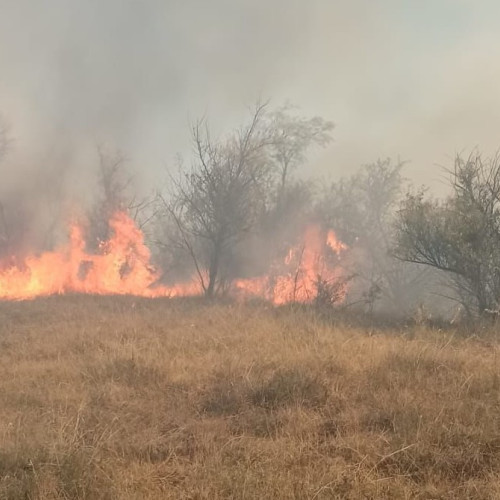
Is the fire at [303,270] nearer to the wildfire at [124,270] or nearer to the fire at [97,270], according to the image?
the wildfire at [124,270]

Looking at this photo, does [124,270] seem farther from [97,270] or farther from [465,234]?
[465,234]

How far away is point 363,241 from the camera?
22.0 meters

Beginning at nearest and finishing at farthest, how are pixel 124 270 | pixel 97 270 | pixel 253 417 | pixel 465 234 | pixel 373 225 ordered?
pixel 253 417 < pixel 465 234 < pixel 97 270 < pixel 124 270 < pixel 373 225

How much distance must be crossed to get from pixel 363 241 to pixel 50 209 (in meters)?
15.5

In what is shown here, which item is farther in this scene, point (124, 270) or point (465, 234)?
point (124, 270)

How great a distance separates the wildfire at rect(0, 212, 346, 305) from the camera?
677 inches

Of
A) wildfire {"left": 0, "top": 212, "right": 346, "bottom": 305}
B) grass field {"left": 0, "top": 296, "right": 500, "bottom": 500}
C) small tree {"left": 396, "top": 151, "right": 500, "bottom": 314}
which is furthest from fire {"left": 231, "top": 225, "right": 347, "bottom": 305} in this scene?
grass field {"left": 0, "top": 296, "right": 500, "bottom": 500}

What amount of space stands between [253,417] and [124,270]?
1528 cm

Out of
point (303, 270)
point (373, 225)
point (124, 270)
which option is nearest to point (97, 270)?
point (124, 270)

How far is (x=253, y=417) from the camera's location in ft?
14.2

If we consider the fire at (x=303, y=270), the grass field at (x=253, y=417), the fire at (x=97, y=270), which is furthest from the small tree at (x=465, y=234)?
the fire at (x=97, y=270)

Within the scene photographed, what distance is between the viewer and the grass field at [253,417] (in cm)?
309

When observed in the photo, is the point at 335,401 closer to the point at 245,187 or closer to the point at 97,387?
the point at 97,387

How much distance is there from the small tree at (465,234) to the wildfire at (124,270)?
623 cm
